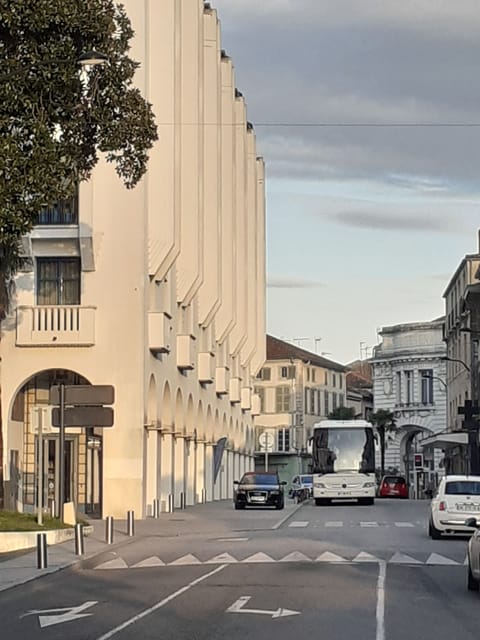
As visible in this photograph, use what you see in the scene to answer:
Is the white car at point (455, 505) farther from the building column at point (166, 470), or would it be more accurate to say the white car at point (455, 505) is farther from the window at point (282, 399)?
the window at point (282, 399)

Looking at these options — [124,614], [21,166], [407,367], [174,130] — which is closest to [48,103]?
[21,166]

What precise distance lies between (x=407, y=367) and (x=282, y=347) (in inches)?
551

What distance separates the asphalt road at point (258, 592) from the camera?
48.0 ft

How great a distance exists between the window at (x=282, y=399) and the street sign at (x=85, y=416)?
95967 millimetres

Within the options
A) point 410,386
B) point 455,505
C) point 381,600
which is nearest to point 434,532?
point 455,505

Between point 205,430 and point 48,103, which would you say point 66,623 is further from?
point 205,430

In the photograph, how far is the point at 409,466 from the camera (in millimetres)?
122812

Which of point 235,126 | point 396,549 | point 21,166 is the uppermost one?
point 235,126

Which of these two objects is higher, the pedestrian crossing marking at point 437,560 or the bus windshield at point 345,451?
the bus windshield at point 345,451

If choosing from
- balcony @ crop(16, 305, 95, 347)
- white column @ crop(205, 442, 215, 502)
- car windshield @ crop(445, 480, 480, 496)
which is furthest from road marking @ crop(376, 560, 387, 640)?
white column @ crop(205, 442, 215, 502)

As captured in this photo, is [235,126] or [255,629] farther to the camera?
[235,126]

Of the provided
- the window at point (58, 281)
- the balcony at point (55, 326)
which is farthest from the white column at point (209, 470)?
the balcony at point (55, 326)

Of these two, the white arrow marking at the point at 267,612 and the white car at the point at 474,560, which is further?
the white car at the point at 474,560

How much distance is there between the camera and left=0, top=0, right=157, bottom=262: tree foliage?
21734mm
